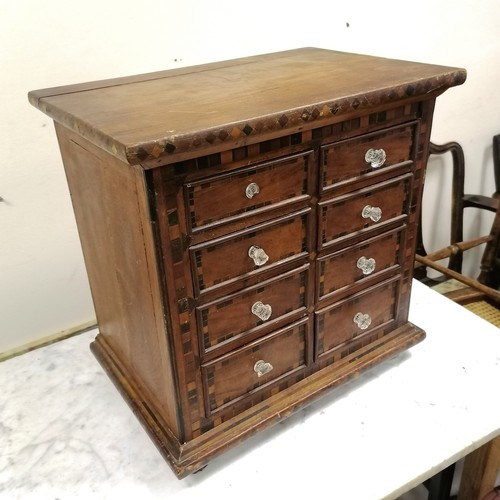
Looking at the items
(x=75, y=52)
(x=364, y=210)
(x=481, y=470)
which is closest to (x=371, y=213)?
(x=364, y=210)

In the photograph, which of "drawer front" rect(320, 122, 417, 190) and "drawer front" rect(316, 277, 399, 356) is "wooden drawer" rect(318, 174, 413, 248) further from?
"drawer front" rect(316, 277, 399, 356)

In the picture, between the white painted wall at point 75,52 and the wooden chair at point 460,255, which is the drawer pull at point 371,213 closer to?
the white painted wall at point 75,52

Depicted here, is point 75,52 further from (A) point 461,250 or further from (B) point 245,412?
(A) point 461,250

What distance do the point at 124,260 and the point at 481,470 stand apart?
784 mm

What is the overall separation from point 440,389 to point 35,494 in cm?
73

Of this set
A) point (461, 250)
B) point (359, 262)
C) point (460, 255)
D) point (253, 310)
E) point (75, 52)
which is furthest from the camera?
point (460, 255)

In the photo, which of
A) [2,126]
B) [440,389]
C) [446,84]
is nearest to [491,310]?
[440,389]

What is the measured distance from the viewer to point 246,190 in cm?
77

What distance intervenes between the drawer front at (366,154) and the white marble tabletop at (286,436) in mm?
420

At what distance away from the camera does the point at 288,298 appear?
2.99 ft

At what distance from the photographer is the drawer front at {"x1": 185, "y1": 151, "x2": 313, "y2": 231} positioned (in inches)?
28.9

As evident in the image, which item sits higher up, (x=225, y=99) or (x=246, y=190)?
(x=225, y=99)

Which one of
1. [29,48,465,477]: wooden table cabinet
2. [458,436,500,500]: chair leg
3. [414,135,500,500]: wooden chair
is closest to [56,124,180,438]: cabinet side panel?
[29,48,465,477]: wooden table cabinet

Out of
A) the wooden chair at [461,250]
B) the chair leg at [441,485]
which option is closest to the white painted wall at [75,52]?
the wooden chair at [461,250]
